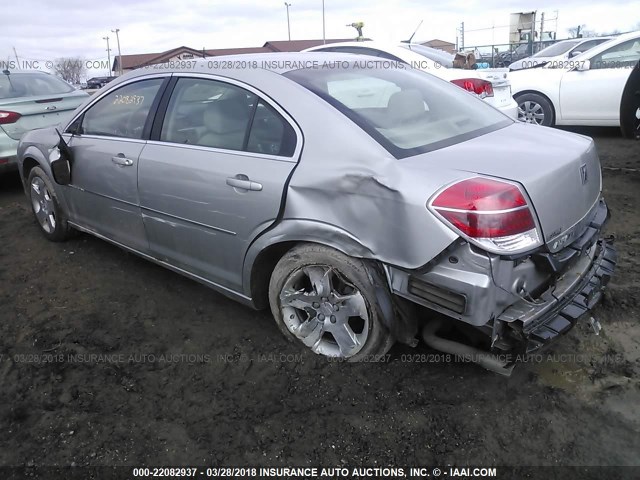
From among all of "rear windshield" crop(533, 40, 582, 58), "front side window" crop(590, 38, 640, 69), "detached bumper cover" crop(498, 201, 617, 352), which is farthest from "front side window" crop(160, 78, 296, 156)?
"rear windshield" crop(533, 40, 582, 58)

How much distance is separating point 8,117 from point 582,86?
7.73 metres

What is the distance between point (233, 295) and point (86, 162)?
1.65m

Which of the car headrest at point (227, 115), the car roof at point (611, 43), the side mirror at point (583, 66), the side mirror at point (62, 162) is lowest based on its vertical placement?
the side mirror at point (62, 162)

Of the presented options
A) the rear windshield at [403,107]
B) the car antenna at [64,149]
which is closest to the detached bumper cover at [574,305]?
the rear windshield at [403,107]

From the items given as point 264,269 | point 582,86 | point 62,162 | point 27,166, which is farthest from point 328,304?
point 582,86

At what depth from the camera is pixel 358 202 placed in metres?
2.28

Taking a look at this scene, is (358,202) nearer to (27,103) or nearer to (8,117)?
(8,117)

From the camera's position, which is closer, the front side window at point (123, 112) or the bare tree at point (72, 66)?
the front side window at point (123, 112)

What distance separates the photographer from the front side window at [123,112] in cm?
337

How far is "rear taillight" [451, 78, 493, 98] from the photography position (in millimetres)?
5918

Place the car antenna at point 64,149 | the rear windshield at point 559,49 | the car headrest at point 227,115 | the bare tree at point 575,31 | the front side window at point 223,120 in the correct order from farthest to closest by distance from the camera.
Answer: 1. the bare tree at point 575,31
2. the rear windshield at point 559,49
3. the car antenna at point 64,149
4. the car headrest at point 227,115
5. the front side window at point 223,120

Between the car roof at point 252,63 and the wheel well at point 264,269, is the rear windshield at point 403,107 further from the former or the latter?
the wheel well at point 264,269

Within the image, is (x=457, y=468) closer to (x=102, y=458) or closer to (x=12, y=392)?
(x=102, y=458)

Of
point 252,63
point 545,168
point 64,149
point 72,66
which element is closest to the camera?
point 545,168
